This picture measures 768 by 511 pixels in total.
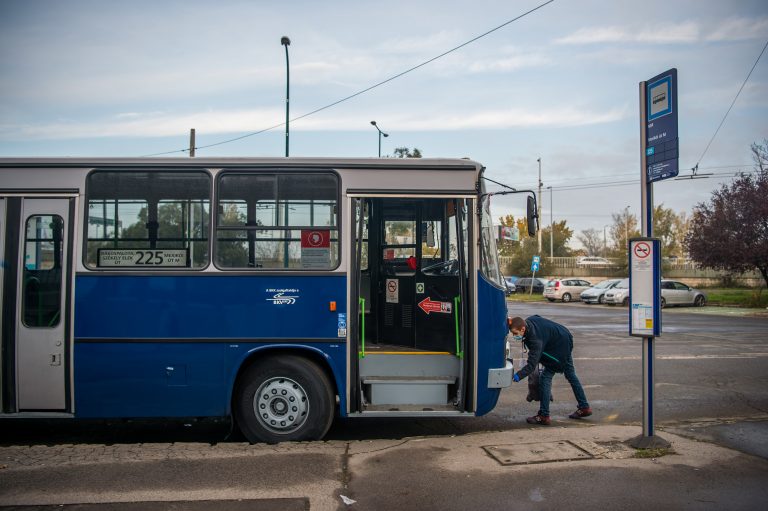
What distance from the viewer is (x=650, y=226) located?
645cm

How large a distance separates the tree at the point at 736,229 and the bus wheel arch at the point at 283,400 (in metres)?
31.3

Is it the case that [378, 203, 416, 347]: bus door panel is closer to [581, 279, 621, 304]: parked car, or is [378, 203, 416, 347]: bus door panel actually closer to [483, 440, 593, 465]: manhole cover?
[483, 440, 593, 465]: manhole cover

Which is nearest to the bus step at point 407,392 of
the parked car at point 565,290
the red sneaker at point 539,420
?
the red sneaker at point 539,420

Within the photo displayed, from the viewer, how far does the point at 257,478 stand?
5605mm

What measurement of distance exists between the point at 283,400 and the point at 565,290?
124 ft

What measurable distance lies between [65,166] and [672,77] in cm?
622

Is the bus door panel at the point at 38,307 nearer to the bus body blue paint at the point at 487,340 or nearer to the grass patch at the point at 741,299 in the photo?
the bus body blue paint at the point at 487,340

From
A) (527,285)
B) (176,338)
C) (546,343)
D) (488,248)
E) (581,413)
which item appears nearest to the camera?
(176,338)

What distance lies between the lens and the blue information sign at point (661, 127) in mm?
6137

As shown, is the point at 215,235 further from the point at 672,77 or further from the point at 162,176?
the point at 672,77

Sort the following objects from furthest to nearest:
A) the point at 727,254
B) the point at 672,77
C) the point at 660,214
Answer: the point at 660,214, the point at 727,254, the point at 672,77

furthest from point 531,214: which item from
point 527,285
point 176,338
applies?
point 527,285

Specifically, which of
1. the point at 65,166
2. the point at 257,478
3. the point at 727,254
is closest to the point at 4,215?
the point at 65,166

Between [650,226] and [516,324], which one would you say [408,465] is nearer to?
[516,324]
